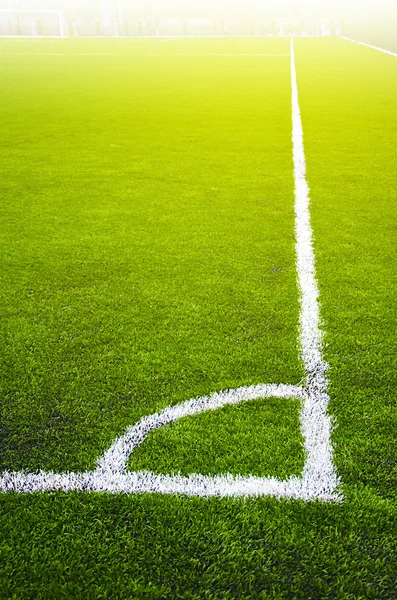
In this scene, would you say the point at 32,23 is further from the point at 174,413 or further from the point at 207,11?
the point at 174,413

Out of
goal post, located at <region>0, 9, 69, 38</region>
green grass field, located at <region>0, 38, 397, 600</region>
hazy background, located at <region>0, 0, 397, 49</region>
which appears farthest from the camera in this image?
hazy background, located at <region>0, 0, 397, 49</region>

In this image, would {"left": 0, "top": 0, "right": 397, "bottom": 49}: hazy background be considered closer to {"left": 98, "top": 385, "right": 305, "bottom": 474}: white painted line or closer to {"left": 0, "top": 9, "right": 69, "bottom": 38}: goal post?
{"left": 0, "top": 9, "right": 69, "bottom": 38}: goal post

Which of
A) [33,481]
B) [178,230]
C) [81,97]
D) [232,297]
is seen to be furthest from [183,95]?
[33,481]

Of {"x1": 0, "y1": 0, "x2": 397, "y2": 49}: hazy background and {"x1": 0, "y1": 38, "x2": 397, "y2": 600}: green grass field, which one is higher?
{"x1": 0, "y1": 0, "x2": 397, "y2": 49}: hazy background

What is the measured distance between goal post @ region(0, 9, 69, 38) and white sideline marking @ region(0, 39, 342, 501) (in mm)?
41891

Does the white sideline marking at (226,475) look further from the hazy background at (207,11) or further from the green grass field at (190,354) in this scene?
the hazy background at (207,11)

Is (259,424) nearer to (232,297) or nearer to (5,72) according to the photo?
(232,297)

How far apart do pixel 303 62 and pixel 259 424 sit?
20.1m

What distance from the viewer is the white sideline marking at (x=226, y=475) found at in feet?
6.75

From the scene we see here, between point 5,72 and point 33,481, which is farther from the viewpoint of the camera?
point 5,72

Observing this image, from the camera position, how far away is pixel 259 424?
2.39 meters

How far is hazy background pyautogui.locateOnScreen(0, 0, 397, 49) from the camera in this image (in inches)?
1704

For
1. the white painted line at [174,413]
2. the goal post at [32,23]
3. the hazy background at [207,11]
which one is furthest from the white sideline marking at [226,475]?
the goal post at [32,23]

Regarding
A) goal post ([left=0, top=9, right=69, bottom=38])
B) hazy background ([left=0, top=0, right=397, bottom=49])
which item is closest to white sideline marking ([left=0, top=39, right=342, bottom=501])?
hazy background ([left=0, top=0, right=397, bottom=49])
